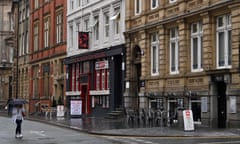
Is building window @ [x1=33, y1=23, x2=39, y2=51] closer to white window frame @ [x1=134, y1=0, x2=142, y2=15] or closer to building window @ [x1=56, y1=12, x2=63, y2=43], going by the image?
building window @ [x1=56, y1=12, x2=63, y2=43]

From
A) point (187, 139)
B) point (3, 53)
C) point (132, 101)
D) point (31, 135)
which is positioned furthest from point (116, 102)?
point (3, 53)

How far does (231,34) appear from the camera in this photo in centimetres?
2841

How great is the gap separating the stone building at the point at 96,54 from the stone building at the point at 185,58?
2.59 m

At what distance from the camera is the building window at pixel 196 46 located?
103 feet

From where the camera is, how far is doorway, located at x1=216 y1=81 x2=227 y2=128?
29.5m

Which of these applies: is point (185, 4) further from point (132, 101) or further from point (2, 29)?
point (2, 29)

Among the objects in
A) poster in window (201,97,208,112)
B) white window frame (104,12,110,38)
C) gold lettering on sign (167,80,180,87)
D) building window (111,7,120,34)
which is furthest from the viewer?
white window frame (104,12,110,38)

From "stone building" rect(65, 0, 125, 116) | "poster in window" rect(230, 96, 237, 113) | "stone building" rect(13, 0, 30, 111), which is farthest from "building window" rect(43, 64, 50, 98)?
"poster in window" rect(230, 96, 237, 113)

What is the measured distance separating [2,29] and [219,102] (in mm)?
67319

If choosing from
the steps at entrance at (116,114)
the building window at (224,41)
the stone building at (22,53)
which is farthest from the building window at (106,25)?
the stone building at (22,53)

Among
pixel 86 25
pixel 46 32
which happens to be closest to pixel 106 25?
pixel 86 25

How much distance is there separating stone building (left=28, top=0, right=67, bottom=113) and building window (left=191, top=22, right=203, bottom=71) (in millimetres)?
24538

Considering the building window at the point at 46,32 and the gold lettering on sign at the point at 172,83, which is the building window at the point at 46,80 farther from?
the gold lettering on sign at the point at 172,83

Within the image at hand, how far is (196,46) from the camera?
3197 cm
